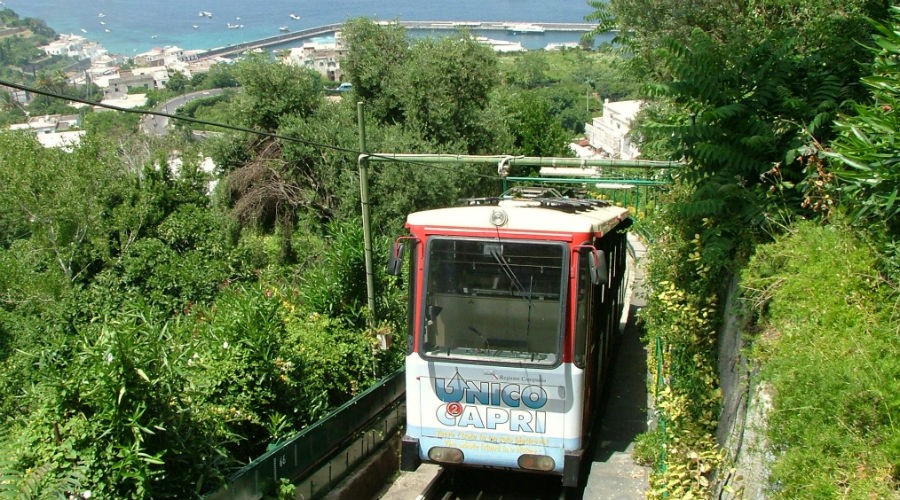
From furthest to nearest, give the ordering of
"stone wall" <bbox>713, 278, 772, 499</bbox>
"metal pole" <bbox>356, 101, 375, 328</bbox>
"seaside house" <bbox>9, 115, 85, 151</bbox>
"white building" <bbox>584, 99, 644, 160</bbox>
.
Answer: "white building" <bbox>584, 99, 644, 160</bbox> → "seaside house" <bbox>9, 115, 85, 151</bbox> → "metal pole" <bbox>356, 101, 375, 328</bbox> → "stone wall" <bbox>713, 278, 772, 499</bbox>

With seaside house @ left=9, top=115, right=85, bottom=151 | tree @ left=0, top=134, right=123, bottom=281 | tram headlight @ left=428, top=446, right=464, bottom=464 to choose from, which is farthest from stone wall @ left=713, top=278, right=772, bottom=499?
seaside house @ left=9, top=115, right=85, bottom=151

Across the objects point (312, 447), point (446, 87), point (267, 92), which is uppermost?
point (446, 87)

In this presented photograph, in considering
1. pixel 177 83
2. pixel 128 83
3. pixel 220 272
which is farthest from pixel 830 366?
pixel 128 83

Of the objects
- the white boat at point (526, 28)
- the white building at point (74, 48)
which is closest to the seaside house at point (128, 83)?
the white building at point (74, 48)

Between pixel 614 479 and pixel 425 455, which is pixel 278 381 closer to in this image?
pixel 425 455

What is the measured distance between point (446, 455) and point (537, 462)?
99 centimetres

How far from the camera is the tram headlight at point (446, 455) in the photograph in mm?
8688

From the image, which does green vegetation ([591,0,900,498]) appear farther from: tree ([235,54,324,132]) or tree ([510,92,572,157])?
tree ([510,92,572,157])

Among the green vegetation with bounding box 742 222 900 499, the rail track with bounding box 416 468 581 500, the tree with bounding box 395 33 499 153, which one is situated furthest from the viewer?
the tree with bounding box 395 33 499 153

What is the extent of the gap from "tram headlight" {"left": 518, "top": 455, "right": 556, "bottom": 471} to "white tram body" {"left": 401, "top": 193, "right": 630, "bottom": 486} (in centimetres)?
1

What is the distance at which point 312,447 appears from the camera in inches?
383

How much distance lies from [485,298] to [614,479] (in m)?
3.23

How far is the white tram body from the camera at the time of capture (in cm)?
830

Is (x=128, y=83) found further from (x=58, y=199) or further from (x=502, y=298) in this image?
(x=502, y=298)
